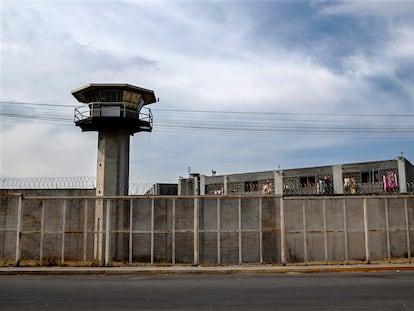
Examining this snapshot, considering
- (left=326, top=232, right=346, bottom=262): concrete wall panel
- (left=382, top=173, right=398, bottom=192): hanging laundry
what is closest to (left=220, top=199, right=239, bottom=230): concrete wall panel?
(left=326, top=232, right=346, bottom=262): concrete wall panel

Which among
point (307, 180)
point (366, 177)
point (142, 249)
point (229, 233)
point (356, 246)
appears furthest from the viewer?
point (307, 180)

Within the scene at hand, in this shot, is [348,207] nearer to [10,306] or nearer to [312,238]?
[312,238]

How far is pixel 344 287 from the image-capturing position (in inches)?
403

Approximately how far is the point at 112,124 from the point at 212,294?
1467cm

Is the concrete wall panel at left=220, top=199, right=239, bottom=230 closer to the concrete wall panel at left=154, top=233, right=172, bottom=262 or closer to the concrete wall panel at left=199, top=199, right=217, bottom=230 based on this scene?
the concrete wall panel at left=199, top=199, right=217, bottom=230

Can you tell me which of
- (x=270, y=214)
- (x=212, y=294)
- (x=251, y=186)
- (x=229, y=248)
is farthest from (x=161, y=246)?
(x=251, y=186)

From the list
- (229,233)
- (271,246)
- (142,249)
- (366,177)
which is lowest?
(142,249)

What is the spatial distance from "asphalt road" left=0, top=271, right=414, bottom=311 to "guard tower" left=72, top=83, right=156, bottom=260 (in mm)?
10136

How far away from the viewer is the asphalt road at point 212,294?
309 inches

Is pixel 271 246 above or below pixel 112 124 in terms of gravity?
below

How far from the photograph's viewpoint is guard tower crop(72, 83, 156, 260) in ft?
71.5

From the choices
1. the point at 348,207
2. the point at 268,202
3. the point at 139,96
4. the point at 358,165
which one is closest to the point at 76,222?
the point at 139,96

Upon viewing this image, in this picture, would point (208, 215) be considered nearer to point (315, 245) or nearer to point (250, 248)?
point (250, 248)

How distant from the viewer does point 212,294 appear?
9219 mm
